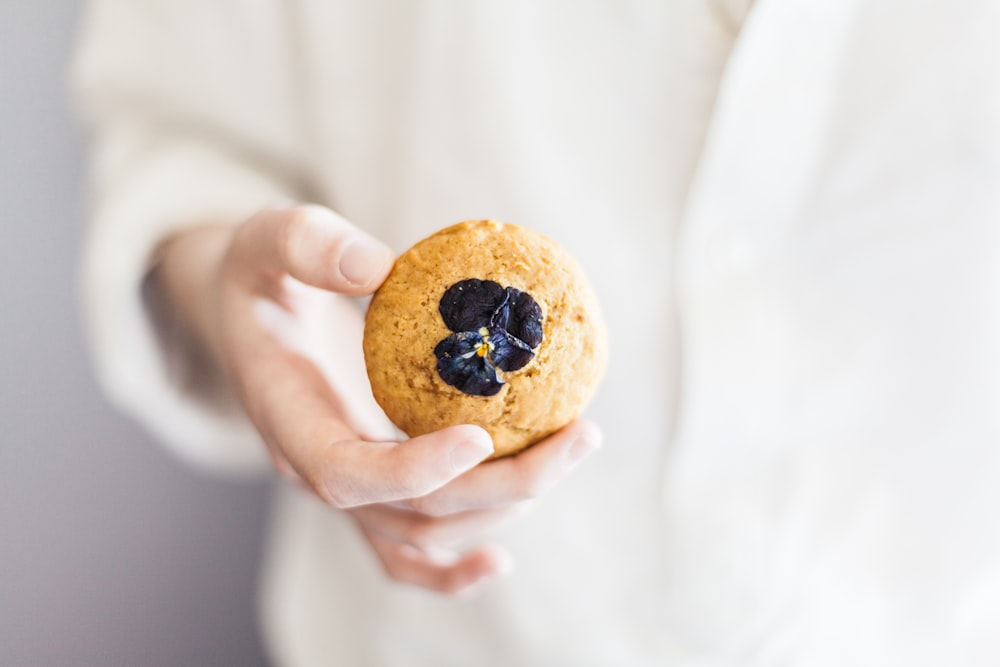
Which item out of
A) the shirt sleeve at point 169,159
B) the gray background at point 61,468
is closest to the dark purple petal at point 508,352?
the shirt sleeve at point 169,159

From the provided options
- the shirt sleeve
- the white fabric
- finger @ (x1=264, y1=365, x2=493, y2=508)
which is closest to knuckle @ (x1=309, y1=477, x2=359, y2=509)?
finger @ (x1=264, y1=365, x2=493, y2=508)

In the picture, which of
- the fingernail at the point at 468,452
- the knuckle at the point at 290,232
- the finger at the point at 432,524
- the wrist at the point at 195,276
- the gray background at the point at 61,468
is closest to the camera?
the fingernail at the point at 468,452

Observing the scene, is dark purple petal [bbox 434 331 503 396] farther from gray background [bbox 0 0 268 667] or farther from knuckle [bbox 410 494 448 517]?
gray background [bbox 0 0 268 667]

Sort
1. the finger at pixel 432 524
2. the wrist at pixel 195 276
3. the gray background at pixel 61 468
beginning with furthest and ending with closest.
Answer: the gray background at pixel 61 468 → the wrist at pixel 195 276 → the finger at pixel 432 524

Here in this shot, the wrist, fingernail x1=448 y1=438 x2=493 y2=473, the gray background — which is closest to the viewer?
fingernail x1=448 y1=438 x2=493 y2=473

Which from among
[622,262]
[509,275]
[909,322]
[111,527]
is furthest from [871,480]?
[111,527]

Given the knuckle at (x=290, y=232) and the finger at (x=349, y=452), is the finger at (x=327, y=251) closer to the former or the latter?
the knuckle at (x=290, y=232)

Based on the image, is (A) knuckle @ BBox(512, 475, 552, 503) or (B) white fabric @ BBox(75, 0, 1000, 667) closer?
(A) knuckle @ BBox(512, 475, 552, 503)
